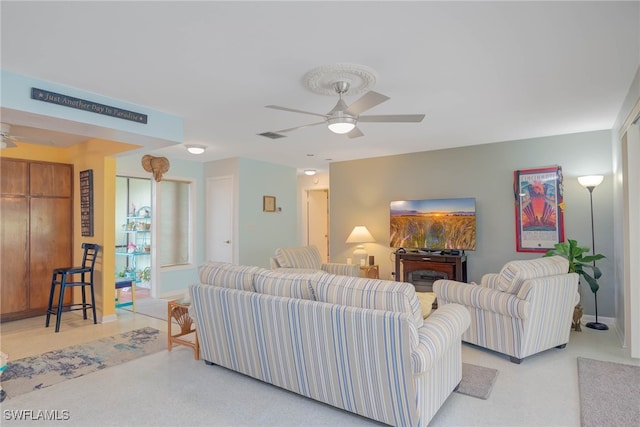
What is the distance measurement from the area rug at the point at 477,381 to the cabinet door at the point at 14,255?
536 centimetres

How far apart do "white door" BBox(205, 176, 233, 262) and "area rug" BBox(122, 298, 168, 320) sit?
1.28m

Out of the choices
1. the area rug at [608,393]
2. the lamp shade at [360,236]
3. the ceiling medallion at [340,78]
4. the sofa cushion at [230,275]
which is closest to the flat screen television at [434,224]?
the lamp shade at [360,236]

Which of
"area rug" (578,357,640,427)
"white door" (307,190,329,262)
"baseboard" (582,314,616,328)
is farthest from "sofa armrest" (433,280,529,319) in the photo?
"white door" (307,190,329,262)

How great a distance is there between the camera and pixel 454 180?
5566mm

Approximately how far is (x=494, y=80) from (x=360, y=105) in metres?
1.18

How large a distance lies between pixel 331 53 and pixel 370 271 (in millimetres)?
4262

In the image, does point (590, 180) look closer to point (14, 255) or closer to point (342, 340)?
point (342, 340)

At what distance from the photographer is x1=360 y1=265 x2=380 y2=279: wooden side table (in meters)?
6.01

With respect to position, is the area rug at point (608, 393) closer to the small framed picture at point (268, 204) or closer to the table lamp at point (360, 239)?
the table lamp at point (360, 239)

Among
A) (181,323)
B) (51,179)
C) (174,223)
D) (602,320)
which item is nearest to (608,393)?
(602,320)

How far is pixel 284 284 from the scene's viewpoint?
2.61 meters

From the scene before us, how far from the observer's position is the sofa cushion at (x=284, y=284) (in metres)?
2.51

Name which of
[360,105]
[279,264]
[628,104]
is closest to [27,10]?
[360,105]

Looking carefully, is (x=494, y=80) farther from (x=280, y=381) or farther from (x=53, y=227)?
(x=53, y=227)
